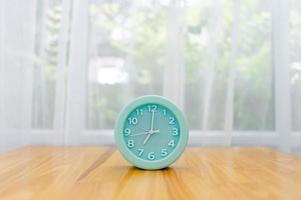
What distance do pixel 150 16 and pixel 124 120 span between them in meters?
0.89

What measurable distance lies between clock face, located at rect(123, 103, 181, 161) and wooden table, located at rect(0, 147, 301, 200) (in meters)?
0.05

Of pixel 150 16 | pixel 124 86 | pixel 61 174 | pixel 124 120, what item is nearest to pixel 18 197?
pixel 61 174

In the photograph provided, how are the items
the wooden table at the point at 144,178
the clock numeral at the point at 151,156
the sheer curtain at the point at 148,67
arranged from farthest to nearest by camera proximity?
1. the sheer curtain at the point at 148,67
2. the clock numeral at the point at 151,156
3. the wooden table at the point at 144,178

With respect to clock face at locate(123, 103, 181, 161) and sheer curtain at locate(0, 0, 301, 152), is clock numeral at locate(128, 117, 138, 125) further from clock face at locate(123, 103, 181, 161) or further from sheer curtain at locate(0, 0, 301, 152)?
sheer curtain at locate(0, 0, 301, 152)

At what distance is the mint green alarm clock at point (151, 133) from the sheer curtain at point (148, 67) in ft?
2.41

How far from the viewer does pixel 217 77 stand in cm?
173

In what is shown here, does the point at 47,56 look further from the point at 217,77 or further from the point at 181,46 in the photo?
the point at 217,77

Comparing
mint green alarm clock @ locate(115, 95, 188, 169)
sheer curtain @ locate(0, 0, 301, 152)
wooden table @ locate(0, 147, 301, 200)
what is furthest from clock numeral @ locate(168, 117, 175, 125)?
sheer curtain @ locate(0, 0, 301, 152)

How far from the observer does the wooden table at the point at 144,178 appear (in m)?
0.65

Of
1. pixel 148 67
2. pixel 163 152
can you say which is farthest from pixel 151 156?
pixel 148 67

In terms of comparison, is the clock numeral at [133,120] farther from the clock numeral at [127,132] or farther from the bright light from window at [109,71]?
the bright light from window at [109,71]

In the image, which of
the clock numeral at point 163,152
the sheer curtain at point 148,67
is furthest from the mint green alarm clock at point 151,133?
the sheer curtain at point 148,67

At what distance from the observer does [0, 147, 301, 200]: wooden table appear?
25.6 inches

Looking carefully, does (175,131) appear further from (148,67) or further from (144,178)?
(148,67)
